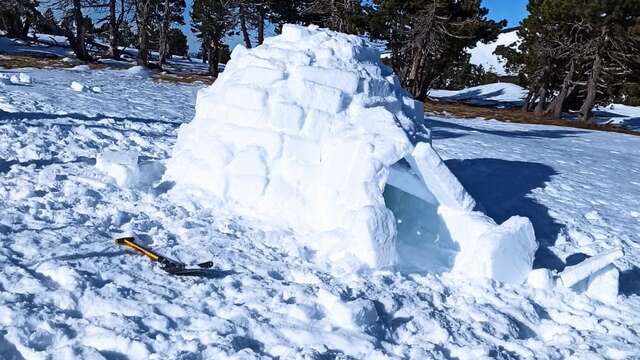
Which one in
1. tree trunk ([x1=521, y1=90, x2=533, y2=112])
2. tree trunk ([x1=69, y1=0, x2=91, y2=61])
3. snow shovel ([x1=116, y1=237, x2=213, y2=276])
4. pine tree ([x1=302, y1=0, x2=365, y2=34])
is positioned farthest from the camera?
tree trunk ([x1=521, y1=90, x2=533, y2=112])

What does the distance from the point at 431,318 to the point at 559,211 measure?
13.2 ft

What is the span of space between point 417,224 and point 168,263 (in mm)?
2232

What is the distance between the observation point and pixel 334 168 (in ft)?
15.4

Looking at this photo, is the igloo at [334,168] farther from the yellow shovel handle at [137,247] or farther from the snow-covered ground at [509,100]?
the snow-covered ground at [509,100]

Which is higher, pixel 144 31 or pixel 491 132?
pixel 144 31

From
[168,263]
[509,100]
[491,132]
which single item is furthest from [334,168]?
[509,100]

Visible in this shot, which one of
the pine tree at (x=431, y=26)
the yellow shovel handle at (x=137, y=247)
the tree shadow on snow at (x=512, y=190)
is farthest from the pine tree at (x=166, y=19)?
the yellow shovel handle at (x=137, y=247)

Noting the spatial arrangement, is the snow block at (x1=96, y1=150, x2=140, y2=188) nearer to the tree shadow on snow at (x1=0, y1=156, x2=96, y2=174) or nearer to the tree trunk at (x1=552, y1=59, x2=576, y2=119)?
the tree shadow on snow at (x1=0, y1=156, x2=96, y2=174)

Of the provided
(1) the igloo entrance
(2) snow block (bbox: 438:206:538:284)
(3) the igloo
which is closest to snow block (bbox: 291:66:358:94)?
(3) the igloo

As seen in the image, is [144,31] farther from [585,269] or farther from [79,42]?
[585,269]

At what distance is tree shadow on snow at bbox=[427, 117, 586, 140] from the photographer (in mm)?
12883

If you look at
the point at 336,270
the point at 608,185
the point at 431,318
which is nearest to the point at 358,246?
the point at 336,270

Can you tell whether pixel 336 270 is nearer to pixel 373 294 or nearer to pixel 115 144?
pixel 373 294

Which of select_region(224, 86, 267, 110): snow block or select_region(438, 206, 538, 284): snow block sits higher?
select_region(224, 86, 267, 110): snow block
